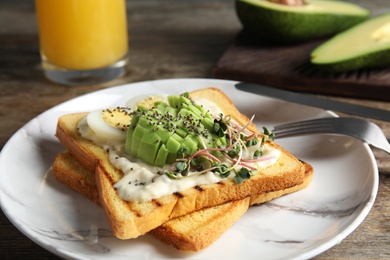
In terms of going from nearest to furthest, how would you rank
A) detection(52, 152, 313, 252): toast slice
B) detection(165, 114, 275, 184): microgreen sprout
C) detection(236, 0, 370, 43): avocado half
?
detection(52, 152, 313, 252): toast slice < detection(165, 114, 275, 184): microgreen sprout < detection(236, 0, 370, 43): avocado half

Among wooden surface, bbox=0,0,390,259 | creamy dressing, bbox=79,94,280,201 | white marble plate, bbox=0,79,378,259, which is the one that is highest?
creamy dressing, bbox=79,94,280,201

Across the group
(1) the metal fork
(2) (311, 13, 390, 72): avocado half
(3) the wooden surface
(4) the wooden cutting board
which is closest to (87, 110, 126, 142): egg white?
(3) the wooden surface

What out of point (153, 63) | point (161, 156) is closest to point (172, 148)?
point (161, 156)

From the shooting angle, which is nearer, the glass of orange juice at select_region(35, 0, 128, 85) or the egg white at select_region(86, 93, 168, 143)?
the egg white at select_region(86, 93, 168, 143)

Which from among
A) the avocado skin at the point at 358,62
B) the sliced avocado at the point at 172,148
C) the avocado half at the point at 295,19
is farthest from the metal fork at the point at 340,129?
the avocado half at the point at 295,19

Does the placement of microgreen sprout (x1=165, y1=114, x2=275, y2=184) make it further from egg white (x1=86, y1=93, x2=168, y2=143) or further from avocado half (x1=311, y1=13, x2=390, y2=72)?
avocado half (x1=311, y1=13, x2=390, y2=72)

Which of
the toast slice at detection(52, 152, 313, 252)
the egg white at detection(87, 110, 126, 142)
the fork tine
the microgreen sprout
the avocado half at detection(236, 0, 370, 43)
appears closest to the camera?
the toast slice at detection(52, 152, 313, 252)
